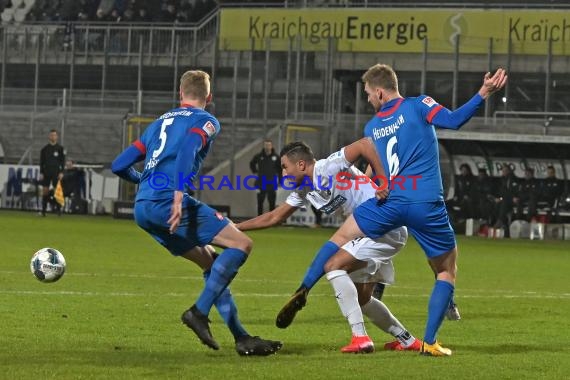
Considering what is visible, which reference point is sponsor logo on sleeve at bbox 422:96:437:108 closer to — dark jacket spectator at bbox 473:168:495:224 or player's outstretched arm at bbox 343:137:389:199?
player's outstretched arm at bbox 343:137:389:199

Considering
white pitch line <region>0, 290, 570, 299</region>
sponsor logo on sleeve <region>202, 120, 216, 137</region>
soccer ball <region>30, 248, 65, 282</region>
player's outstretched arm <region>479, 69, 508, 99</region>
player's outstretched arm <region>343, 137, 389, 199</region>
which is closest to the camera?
sponsor logo on sleeve <region>202, 120, 216, 137</region>

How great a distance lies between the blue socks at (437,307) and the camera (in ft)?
30.8

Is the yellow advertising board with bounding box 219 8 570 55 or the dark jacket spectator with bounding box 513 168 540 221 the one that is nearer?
the dark jacket spectator with bounding box 513 168 540 221

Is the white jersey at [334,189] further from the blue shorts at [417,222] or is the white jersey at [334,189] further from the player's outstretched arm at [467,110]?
the player's outstretched arm at [467,110]

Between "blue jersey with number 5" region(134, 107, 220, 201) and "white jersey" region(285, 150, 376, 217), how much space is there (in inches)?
39.0

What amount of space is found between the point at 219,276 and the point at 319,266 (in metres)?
0.93

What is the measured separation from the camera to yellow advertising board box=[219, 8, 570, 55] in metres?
35.7

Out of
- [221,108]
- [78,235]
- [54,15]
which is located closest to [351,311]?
[78,235]

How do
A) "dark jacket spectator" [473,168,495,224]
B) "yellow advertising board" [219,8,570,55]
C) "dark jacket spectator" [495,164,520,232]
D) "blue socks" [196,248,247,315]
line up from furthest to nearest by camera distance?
"yellow advertising board" [219,8,570,55]
"dark jacket spectator" [473,168,495,224]
"dark jacket spectator" [495,164,520,232]
"blue socks" [196,248,247,315]

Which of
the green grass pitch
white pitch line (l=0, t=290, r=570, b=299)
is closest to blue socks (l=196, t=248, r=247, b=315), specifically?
the green grass pitch

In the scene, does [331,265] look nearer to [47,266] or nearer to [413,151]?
[413,151]

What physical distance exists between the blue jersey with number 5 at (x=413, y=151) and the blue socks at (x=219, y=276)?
4.09ft

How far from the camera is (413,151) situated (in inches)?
375

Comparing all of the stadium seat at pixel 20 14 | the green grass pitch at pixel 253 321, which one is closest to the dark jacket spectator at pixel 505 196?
the green grass pitch at pixel 253 321
